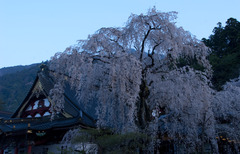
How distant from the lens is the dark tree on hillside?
21938 mm

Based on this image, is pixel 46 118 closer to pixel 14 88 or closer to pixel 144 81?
pixel 144 81

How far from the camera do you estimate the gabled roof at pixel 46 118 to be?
11.1m

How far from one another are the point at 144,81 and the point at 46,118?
7.44 m

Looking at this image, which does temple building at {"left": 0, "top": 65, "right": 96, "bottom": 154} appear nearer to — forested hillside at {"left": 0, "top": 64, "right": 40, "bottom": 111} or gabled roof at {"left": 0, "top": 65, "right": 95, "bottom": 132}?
gabled roof at {"left": 0, "top": 65, "right": 95, "bottom": 132}

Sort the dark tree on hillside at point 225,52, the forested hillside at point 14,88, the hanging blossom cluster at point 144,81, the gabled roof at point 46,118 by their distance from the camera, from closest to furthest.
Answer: the hanging blossom cluster at point 144,81 → the gabled roof at point 46,118 → the dark tree on hillside at point 225,52 → the forested hillside at point 14,88

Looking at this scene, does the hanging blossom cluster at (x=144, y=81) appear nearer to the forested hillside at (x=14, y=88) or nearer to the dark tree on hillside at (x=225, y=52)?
the dark tree on hillside at (x=225, y=52)

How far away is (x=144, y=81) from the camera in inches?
325

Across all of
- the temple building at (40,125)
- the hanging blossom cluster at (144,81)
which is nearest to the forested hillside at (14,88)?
the temple building at (40,125)

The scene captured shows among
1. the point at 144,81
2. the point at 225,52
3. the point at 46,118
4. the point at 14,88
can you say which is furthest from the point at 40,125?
the point at 14,88

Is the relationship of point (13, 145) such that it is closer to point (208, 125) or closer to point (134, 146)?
point (134, 146)

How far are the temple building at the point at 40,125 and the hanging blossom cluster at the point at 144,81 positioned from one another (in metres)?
3.36

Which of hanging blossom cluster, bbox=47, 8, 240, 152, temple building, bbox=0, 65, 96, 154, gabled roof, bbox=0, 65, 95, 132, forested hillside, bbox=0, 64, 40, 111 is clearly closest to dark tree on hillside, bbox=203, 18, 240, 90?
hanging blossom cluster, bbox=47, 8, 240, 152

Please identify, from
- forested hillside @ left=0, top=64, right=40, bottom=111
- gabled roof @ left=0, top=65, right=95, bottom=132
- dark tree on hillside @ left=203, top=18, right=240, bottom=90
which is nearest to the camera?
gabled roof @ left=0, top=65, right=95, bottom=132

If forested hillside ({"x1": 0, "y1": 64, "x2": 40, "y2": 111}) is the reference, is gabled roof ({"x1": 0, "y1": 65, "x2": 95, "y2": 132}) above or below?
below
